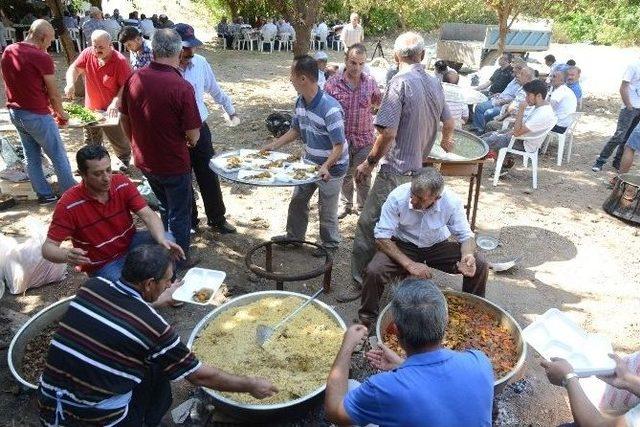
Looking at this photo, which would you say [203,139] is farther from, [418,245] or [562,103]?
[562,103]

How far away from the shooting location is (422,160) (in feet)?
14.2

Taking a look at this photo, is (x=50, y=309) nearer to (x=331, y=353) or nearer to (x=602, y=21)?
(x=331, y=353)

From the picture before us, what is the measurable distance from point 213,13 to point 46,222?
2289 centimetres

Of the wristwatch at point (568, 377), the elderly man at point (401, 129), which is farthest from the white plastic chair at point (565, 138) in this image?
the wristwatch at point (568, 377)

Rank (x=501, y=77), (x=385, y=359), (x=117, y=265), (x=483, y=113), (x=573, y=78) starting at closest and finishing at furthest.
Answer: (x=385, y=359), (x=117, y=265), (x=573, y=78), (x=483, y=113), (x=501, y=77)

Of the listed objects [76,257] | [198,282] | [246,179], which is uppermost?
[246,179]

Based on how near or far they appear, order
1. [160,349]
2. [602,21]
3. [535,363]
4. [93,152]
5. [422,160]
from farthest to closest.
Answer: [602,21] < [422,160] < [535,363] < [93,152] < [160,349]

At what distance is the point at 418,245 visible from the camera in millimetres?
3814

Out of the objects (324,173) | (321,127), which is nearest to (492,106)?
(321,127)

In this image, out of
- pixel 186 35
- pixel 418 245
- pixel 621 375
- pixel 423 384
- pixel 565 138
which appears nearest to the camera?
pixel 423 384

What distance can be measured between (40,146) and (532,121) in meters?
6.16

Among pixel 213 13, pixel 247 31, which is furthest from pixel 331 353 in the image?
pixel 213 13

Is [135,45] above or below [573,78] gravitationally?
above

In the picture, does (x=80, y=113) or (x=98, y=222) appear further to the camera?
(x=80, y=113)
